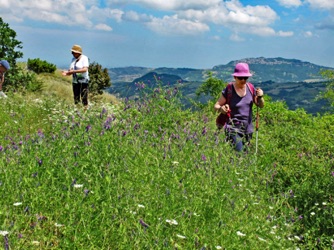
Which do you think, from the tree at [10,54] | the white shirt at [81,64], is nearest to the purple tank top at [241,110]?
the white shirt at [81,64]

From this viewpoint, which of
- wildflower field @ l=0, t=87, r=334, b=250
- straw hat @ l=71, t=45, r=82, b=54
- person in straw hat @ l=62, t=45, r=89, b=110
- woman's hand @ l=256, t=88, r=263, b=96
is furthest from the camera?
straw hat @ l=71, t=45, r=82, b=54

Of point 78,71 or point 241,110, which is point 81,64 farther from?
point 241,110

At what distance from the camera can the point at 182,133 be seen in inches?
227

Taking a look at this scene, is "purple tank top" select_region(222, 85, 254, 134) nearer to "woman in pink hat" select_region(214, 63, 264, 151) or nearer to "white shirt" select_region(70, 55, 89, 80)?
"woman in pink hat" select_region(214, 63, 264, 151)

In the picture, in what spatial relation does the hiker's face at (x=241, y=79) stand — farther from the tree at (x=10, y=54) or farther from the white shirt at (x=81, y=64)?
the tree at (x=10, y=54)

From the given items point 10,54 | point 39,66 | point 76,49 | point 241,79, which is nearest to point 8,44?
point 10,54

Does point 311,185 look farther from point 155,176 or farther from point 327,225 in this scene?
point 155,176

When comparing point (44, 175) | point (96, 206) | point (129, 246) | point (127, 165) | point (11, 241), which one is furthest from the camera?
point (127, 165)

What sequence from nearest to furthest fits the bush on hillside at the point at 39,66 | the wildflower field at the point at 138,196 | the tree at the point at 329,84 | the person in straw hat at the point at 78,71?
1. the wildflower field at the point at 138,196
2. the person in straw hat at the point at 78,71
3. the tree at the point at 329,84
4. the bush on hillside at the point at 39,66

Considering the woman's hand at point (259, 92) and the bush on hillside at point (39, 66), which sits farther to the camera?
the bush on hillside at point (39, 66)

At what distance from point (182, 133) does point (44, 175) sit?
2.35 metres

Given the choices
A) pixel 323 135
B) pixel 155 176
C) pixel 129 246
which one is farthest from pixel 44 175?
pixel 323 135

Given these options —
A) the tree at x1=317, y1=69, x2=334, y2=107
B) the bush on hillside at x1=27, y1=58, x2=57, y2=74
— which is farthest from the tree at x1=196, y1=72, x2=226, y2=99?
the bush on hillside at x1=27, y1=58, x2=57, y2=74

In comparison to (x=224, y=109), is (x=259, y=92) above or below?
above
